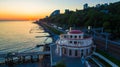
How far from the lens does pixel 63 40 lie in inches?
1736

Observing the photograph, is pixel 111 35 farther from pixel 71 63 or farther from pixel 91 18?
pixel 71 63

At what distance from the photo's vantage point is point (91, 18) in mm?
96312

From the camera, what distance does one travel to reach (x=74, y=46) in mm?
41562

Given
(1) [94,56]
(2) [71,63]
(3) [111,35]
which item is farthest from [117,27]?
(2) [71,63]

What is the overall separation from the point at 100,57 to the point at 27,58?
21.6 metres

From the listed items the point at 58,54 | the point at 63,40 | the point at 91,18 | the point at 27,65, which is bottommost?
the point at 27,65

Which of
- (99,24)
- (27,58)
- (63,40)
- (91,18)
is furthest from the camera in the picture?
(91,18)

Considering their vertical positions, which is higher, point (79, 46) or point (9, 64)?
point (79, 46)

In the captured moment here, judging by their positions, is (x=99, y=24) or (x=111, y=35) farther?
(x=99, y=24)

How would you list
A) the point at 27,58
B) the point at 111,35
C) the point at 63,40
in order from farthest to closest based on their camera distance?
1. the point at 111,35
2. the point at 27,58
3. the point at 63,40

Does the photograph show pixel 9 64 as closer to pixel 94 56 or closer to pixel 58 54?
pixel 58 54

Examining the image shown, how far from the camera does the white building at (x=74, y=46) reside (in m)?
41.8

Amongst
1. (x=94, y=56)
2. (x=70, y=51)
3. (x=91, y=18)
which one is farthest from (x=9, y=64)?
(x=91, y=18)

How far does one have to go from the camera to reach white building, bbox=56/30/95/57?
137ft
